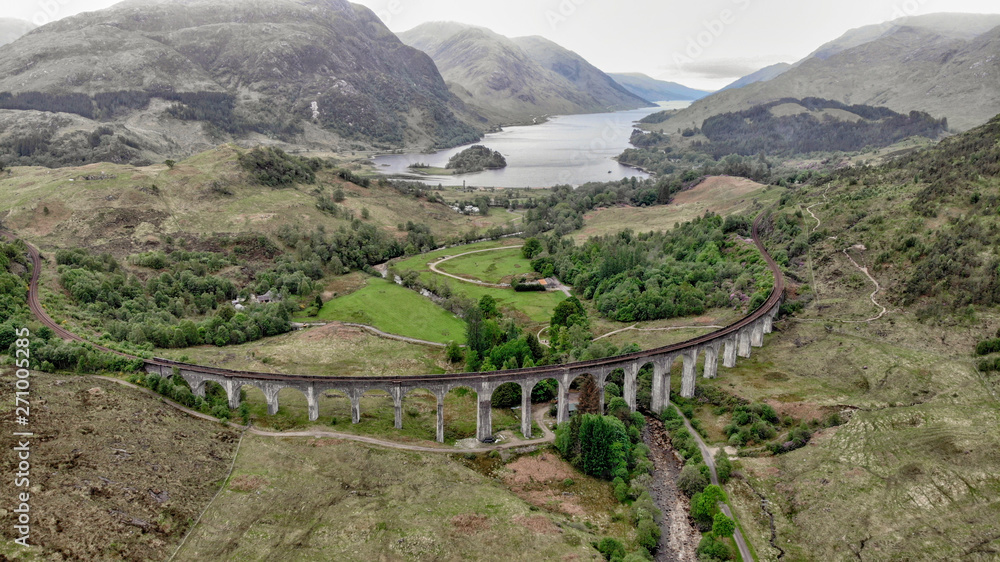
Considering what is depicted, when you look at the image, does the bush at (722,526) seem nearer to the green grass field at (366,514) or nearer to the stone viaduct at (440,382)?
the green grass field at (366,514)

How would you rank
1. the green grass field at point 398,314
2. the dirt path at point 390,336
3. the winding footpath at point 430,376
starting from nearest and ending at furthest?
1. the winding footpath at point 430,376
2. the dirt path at point 390,336
3. the green grass field at point 398,314

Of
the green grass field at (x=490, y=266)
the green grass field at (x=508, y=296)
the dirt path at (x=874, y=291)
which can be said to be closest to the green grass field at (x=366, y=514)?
the green grass field at (x=508, y=296)

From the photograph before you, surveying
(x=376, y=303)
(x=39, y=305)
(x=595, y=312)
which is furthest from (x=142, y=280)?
(x=595, y=312)

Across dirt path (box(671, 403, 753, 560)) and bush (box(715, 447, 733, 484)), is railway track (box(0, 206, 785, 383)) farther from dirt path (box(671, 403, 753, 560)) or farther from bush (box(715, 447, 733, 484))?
bush (box(715, 447, 733, 484))

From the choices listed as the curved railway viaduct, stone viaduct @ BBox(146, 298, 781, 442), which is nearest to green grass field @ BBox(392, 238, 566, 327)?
the curved railway viaduct

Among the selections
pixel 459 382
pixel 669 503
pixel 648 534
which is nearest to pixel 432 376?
pixel 459 382

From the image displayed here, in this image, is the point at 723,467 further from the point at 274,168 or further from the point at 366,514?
the point at 274,168
